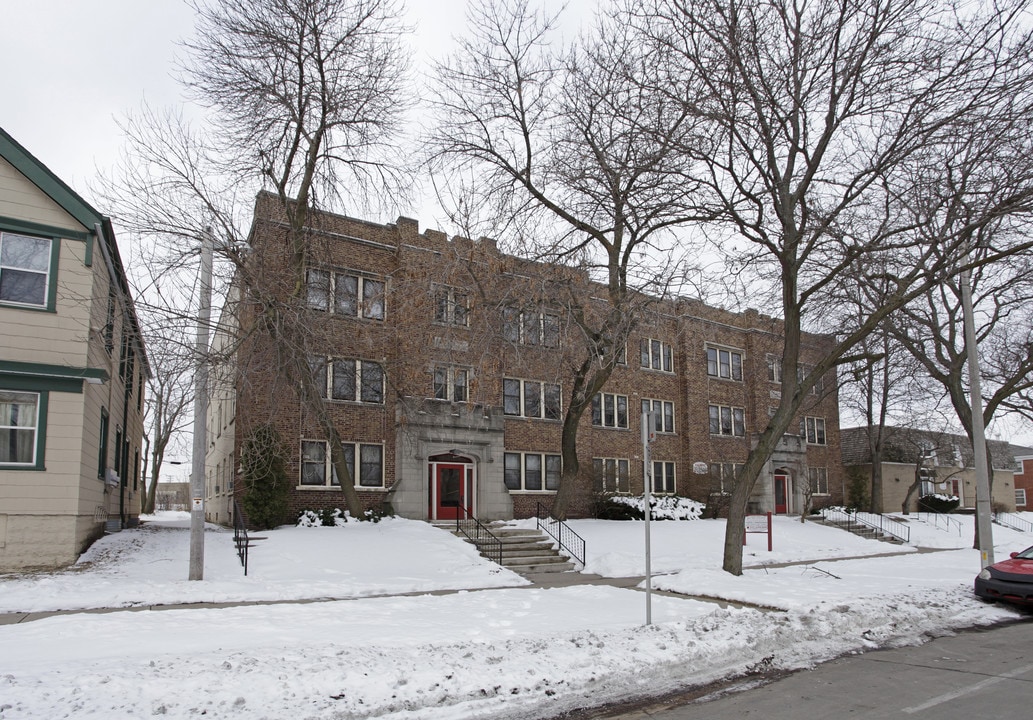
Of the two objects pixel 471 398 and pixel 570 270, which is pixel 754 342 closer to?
pixel 471 398

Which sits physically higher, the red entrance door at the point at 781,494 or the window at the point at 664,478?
the window at the point at 664,478

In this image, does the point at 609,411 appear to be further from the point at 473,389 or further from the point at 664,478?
the point at 473,389

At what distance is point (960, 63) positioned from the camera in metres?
13.0

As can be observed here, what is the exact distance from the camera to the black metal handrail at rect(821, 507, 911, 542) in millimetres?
32469

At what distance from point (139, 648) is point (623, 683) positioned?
5.32m

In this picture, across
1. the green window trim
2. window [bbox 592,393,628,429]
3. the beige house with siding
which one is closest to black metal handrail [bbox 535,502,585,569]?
window [bbox 592,393,628,429]

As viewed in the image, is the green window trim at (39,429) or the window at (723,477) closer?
the green window trim at (39,429)

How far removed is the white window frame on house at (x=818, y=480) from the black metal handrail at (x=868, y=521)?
272cm

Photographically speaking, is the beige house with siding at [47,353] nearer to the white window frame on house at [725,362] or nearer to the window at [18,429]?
the window at [18,429]

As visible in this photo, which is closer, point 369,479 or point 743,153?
point 743,153

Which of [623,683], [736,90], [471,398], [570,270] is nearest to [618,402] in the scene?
[471,398]

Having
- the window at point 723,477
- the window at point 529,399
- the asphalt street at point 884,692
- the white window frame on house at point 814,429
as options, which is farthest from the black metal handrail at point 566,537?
the white window frame on house at point 814,429

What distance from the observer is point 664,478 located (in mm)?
32656

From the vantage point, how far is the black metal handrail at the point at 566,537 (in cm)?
2048
